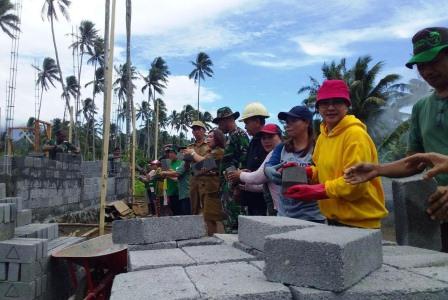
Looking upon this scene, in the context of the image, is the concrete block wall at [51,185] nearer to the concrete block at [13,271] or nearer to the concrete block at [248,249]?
the concrete block at [13,271]

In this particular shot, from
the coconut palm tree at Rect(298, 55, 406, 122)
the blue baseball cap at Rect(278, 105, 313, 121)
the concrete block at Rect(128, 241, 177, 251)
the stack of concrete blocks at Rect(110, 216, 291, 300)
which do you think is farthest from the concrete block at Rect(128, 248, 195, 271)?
the coconut palm tree at Rect(298, 55, 406, 122)

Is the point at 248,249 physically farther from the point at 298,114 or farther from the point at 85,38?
the point at 85,38

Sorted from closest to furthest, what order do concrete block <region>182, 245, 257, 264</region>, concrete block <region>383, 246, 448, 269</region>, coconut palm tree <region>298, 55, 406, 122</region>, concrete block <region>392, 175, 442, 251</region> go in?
1. concrete block <region>383, 246, 448, 269</region>
2. concrete block <region>182, 245, 257, 264</region>
3. concrete block <region>392, 175, 442, 251</region>
4. coconut palm tree <region>298, 55, 406, 122</region>

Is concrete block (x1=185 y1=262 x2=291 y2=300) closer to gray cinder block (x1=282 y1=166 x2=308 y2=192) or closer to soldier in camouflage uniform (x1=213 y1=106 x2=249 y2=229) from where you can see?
gray cinder block (x1=282 y1=166 x2=308 y2=192)

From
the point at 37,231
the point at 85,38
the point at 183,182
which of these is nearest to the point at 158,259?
the point at 37,231

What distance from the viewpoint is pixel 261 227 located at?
2748 millimetres

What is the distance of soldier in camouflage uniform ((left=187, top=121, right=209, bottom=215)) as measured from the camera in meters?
5.86

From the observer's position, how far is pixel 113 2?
8.35 m

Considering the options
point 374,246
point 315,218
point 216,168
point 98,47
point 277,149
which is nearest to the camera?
point 374,246

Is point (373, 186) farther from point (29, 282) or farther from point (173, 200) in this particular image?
point (173, 200)

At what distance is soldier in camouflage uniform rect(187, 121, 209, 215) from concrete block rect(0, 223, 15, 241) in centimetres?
218

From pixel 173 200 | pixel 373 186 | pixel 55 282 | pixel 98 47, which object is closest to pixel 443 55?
pixel 373 186

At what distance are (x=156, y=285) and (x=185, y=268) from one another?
399 mm

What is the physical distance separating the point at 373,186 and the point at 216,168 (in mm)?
2957
